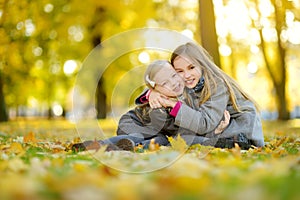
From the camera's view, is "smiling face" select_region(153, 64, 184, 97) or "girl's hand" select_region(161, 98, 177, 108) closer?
"girl's hand" select_region(161, 98, 177, 108)

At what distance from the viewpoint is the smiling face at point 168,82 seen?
Answer: 449 cm

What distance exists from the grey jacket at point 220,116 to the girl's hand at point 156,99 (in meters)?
0.25

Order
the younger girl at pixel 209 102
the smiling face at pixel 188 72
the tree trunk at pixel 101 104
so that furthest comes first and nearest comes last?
the tree trunk at pixel 101 104, the smiling face at pixel 188 72, the younger girl at pixel 209 102

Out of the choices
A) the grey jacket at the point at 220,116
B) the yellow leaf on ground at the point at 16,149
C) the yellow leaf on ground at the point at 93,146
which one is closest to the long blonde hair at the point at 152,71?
the grey jacket at the point at 220,116

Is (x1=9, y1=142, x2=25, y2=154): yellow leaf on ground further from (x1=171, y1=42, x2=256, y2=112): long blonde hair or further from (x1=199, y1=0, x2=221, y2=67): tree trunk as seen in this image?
(x1=199, y1=0, x2=221, y2=67): tree trunk

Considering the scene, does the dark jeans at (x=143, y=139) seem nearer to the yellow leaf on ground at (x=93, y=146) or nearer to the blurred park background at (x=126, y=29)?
the yellow leaf on ground at (x=93, y=146)

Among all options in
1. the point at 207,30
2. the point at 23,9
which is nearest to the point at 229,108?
the point at 207,30

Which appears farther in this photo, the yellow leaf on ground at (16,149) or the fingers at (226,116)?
the fingers at (226,116)

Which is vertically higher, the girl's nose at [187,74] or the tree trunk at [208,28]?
the tree trunk at [208,28]

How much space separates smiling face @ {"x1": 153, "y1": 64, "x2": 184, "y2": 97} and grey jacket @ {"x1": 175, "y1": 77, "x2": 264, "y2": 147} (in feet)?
0.58

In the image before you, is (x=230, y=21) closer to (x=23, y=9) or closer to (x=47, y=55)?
(x=47, y=55)

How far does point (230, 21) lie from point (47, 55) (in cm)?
777

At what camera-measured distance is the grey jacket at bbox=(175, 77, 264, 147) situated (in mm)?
4309

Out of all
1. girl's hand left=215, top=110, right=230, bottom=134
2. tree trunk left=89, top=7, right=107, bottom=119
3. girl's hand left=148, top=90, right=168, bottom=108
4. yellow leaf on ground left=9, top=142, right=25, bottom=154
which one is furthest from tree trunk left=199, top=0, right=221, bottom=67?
tree trunk left=89, top=7, right=107, bottom=119
